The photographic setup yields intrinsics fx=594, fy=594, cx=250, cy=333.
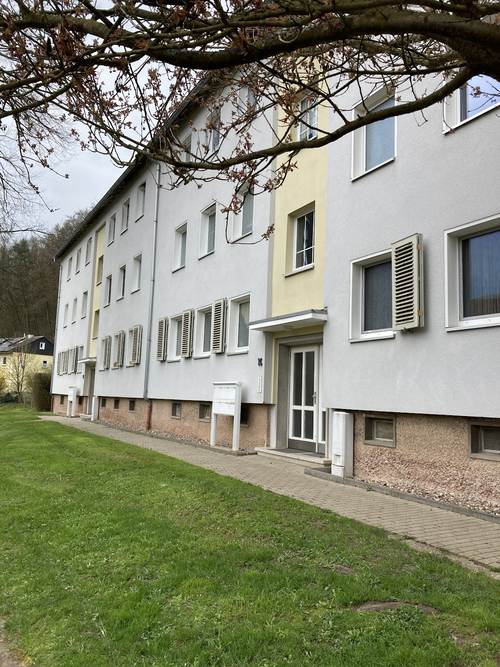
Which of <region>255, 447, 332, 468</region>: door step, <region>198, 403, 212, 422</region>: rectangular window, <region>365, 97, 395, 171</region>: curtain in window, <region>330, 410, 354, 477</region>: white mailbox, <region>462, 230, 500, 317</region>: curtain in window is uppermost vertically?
<region>365, 97, 395, 171</region>: curtain in window

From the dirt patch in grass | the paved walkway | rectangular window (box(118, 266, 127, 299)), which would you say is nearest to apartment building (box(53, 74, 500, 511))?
the paved walkway

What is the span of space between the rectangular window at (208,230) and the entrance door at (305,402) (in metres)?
5.64

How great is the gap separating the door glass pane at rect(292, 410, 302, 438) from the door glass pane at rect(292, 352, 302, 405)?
0.22 m

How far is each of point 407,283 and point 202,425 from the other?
9.01m

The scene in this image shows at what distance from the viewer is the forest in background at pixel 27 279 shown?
20.3 metres

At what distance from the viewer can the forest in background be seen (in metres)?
20.3

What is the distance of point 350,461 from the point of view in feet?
32.5

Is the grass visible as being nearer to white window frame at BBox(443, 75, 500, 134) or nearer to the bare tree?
the bare tree

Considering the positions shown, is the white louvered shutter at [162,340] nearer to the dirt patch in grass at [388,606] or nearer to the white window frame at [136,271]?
the white window frame at [136,271]

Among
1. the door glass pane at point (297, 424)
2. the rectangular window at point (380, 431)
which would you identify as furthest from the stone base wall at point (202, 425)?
the rectangular window at point (380, 431)

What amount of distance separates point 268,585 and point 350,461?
579 cm

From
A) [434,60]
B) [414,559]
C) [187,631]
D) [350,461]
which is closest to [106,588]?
[187,631]

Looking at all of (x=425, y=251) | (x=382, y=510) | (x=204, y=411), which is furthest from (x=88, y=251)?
(x=382, y=510)

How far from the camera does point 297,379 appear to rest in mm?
13078
